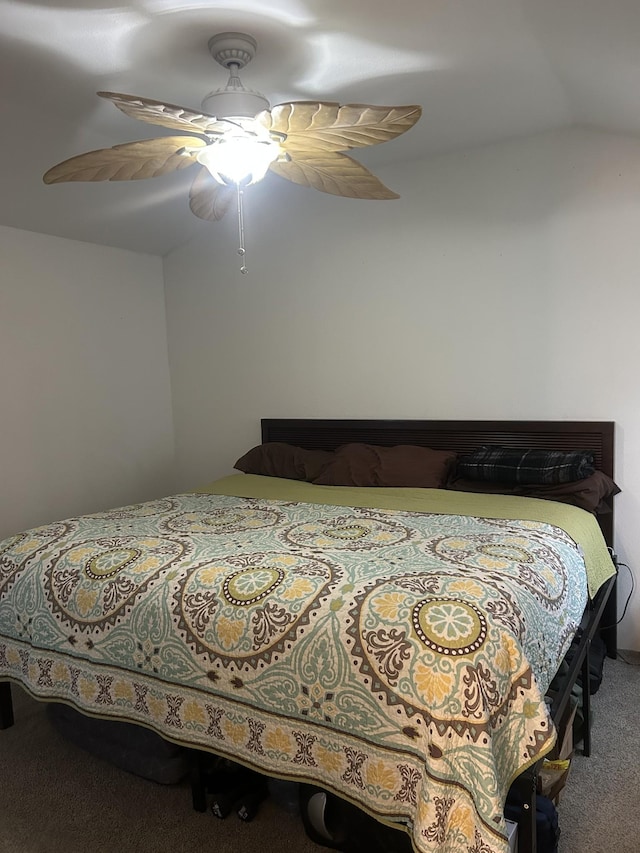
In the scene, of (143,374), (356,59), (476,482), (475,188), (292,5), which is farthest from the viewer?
(143,374)

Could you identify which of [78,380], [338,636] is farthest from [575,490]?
[78,380]

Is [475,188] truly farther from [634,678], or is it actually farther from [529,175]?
[634,678]

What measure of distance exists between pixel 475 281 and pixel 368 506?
4.53 ft

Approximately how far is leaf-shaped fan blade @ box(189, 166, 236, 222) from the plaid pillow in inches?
65.3

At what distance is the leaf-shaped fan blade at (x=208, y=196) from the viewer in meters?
2.40

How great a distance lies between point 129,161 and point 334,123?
2.26 ft

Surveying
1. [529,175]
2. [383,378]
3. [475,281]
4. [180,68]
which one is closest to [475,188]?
[529,175]

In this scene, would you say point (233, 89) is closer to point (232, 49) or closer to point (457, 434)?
point (232, 49)

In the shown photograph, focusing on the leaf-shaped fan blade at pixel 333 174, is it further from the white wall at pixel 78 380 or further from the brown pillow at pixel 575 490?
the white wall at pixel 78 380

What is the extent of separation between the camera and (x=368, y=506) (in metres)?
2.79

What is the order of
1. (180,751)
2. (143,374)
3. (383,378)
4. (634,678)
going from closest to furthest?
(180,751) → (634,678) → (383,378) → (143,374)

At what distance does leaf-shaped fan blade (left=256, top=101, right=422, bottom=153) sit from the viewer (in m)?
1.77

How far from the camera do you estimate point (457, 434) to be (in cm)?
338

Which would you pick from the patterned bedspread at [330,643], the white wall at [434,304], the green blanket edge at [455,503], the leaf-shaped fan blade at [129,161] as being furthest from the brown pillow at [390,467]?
the leaf-shaped fan blade at [129,161]
